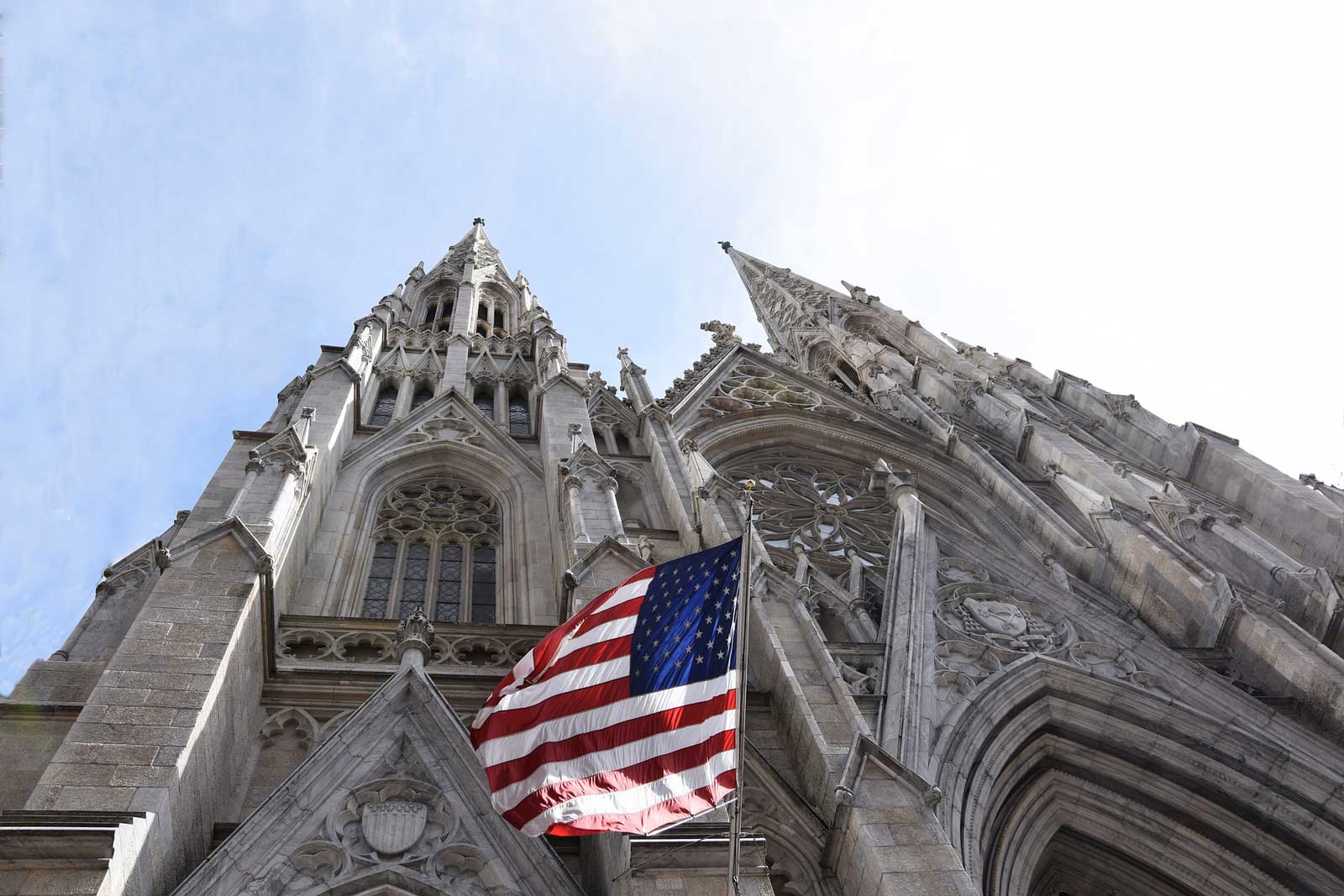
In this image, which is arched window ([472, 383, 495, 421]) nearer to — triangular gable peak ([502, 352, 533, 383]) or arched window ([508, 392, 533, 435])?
arched window ([508, 392, 533, 435])

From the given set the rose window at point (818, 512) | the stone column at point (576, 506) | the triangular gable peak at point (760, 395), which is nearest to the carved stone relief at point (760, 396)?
the triangular gable peak at point (760, 395)

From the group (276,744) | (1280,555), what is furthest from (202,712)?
(1280,555)

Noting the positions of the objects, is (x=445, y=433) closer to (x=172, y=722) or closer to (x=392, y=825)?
(x=172, y=722)

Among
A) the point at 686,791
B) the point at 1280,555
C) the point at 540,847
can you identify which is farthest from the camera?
the point at 1280,555

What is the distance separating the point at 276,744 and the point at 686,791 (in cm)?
522

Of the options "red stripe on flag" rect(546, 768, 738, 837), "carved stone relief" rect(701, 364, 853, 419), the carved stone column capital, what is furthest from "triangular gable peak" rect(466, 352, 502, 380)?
"red stripe on flag" rect(546, 768, 738, 837)

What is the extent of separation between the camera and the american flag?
822cm

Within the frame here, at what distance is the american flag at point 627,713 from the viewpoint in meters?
8.22

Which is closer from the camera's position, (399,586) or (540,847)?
(540,847)

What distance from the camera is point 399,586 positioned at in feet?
51.2

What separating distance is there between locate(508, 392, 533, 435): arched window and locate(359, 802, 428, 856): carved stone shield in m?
11.5

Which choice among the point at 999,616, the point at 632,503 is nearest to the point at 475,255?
the point at 632,503

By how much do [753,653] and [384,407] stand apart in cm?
1203

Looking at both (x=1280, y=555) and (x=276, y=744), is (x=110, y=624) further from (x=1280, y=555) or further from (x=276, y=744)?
(x=1280, y=555)
